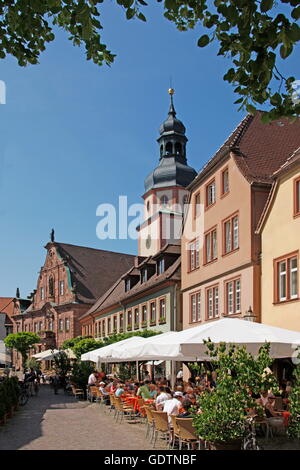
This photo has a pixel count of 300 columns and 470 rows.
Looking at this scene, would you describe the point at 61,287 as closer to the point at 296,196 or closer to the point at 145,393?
the point at 145,393

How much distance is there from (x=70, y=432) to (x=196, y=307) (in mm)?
15222

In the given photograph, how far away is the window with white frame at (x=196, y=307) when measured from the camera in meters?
30.4

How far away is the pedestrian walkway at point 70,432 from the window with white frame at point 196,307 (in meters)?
8.91

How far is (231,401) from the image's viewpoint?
1028 cm

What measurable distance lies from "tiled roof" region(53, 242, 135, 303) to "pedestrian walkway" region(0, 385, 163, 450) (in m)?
50.7

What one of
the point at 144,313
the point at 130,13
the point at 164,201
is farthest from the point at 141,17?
the point at 164,201

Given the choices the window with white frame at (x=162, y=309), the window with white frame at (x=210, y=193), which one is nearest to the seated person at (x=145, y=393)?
the window with white frame at (x=210, y=193)

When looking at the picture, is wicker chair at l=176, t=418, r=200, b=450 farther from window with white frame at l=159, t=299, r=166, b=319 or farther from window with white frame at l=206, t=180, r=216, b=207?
window with white frame at l=159, t=299, r=166, b=319

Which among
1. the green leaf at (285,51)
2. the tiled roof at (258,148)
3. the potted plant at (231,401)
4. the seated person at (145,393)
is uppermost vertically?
the tiled roof at (258,148)

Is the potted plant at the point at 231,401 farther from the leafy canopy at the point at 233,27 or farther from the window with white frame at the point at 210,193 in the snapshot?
the window with white frame at the point at 210,193

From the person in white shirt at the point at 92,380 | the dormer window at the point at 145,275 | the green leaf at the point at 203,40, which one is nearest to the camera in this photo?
the green leaf at the point at 203,40

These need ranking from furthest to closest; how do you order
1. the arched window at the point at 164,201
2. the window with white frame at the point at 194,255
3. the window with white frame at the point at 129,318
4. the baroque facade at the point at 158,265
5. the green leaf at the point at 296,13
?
the arched window at the point at 164,201, the window with white frame at the point at 129,318, the baroque facade at the point at 158,265, the window with white frame at the point at 194,255, the green leaf at the point at 296,13

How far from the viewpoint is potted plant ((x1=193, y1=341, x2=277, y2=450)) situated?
33.7 ft

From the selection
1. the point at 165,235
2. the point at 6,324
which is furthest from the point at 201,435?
the point at 6,324
